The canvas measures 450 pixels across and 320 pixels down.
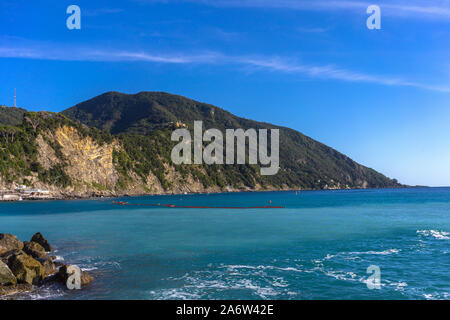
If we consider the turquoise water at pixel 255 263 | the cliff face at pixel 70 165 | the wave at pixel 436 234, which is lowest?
the wave at pixel 436 234

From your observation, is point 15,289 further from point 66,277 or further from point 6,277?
point 66,277

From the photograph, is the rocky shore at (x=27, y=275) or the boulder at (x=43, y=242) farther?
the boulder at (x=43, y=242)

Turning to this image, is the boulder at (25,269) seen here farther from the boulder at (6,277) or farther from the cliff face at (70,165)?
the cliff face at (70,165)

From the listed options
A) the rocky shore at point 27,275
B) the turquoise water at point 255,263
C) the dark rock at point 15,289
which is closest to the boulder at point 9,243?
the turquoise water at point 255,263

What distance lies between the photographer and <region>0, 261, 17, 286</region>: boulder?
22770mm

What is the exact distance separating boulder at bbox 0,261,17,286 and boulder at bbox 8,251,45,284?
44 cm

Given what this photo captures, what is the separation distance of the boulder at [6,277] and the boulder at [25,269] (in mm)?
438

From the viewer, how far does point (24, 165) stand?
15425 centimetres

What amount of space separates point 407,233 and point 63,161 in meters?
157

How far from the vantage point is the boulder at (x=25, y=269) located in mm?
23578

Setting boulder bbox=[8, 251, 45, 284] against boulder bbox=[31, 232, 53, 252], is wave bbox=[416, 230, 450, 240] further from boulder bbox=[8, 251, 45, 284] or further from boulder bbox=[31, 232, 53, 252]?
boulder bbox=[31, 232, 53, 252]

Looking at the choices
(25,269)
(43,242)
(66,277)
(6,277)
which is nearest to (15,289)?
(6,277)

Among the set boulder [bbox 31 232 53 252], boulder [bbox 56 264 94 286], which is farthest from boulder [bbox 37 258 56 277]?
boulder [bbox 31 232 53 252]
